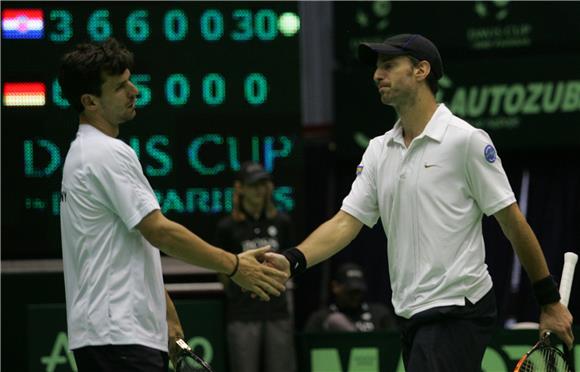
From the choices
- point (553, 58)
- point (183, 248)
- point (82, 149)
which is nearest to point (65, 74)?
point (82, 149)

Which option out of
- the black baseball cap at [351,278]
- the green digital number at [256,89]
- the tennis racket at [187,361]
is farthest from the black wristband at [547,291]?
the black baseball cap at [351,278]

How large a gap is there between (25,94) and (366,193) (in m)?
4.45

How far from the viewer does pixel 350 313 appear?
10102 millimetres

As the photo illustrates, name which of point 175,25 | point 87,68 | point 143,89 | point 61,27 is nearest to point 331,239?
point 87,68

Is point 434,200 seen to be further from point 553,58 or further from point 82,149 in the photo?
point 553,58

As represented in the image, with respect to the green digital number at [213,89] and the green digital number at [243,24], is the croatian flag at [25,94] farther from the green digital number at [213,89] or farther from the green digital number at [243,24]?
the green digital number at [243,24]

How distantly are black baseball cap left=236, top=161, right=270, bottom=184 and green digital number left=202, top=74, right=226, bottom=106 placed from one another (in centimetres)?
58

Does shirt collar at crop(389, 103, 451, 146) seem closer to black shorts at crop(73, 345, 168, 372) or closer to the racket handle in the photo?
the racket handle

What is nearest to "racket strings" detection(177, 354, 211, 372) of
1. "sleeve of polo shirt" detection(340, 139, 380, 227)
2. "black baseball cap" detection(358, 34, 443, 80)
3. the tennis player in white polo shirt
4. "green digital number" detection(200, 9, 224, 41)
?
the tennis player in white polo shirt

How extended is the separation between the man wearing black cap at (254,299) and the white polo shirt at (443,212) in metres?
3.73

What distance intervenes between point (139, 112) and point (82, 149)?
4.50 meters

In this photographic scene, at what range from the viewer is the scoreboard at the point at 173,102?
9.42m

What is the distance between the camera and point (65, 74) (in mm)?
5074

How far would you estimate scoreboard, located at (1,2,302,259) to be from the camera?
9422mm
